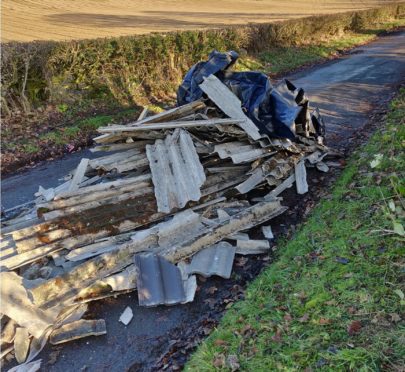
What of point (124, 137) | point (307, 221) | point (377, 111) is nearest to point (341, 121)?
point (377, 111)

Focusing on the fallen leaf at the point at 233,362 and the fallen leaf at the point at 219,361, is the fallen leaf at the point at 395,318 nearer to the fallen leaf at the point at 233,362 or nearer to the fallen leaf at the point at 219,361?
the fallen leaf at the point at 233,362

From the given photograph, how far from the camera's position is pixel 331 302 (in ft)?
12.8

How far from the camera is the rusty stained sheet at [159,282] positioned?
4.62 meters

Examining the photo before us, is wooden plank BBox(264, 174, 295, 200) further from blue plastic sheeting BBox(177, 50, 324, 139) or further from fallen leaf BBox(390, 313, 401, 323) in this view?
fallen leaf BBox(390, 313, 401, 323)

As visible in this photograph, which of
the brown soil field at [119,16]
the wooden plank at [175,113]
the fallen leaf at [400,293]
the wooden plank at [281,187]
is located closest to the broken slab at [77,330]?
the fallen leaf at [400,293]

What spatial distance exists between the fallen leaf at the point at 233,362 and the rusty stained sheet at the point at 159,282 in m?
1.12

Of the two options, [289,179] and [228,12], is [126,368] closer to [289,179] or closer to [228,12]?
[289,179]

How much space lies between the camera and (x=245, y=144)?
270 inches

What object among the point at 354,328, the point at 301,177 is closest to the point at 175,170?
the point at 301,177

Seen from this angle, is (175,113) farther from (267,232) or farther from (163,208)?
(267,232)

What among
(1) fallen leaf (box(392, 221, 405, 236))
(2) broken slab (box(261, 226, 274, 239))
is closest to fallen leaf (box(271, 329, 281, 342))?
(1) fallen leaf (box(392, 221, 405, 236))

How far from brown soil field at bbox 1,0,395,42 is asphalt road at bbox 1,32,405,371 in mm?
9049

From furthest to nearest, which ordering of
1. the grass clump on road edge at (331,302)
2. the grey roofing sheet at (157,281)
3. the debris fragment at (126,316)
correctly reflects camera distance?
1. the grey roofing sheet at (157,281)
2. the debris fragment at (126,316)
3. the grass clump on road edge at (331,302)

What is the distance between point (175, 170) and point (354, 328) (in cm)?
352
